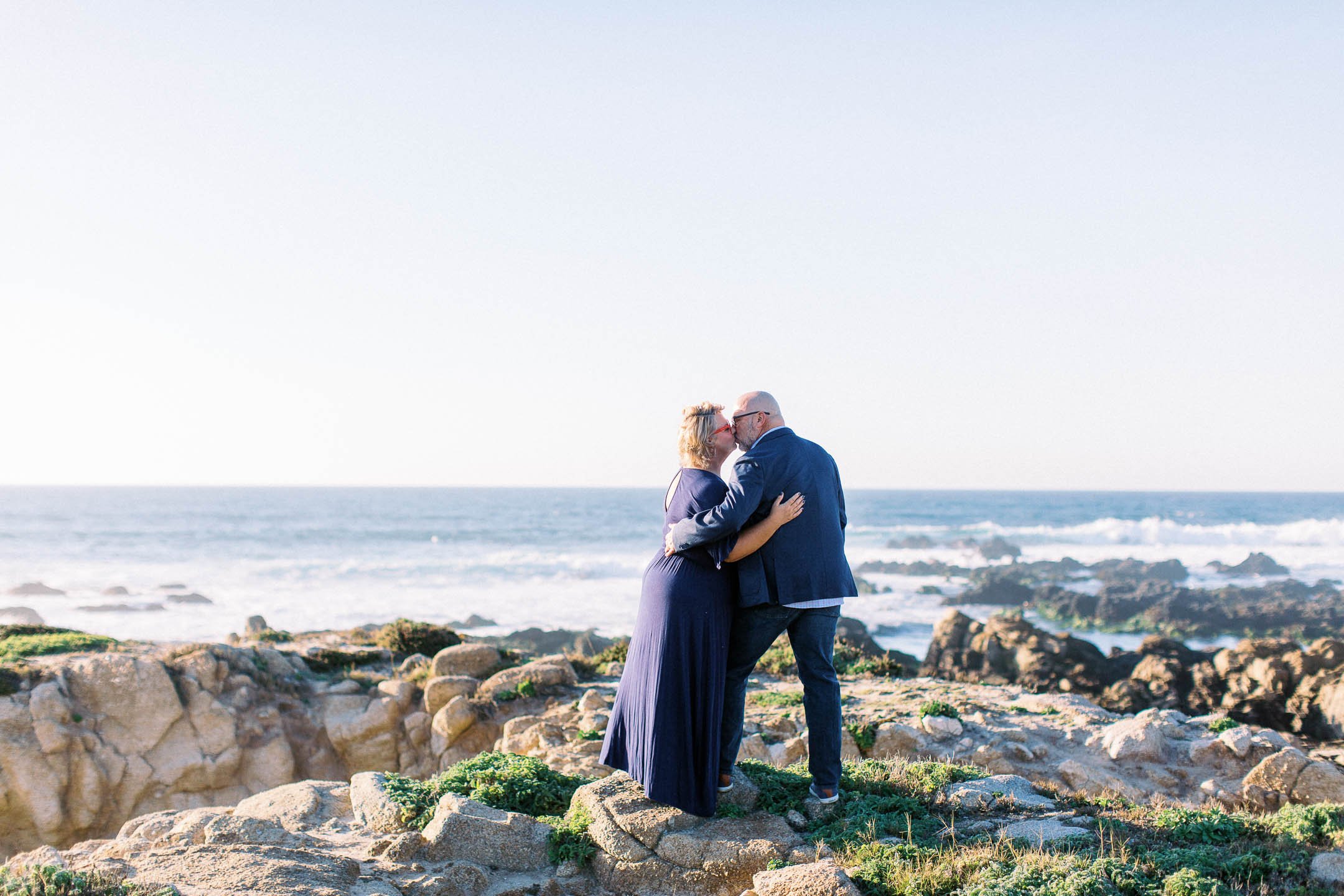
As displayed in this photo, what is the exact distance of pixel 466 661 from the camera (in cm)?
1298

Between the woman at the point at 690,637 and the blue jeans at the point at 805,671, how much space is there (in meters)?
0.14

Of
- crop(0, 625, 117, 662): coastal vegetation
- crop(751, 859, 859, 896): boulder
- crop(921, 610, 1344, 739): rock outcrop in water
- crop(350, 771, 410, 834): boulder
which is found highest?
crop(751, 859, 859, 896): boulder

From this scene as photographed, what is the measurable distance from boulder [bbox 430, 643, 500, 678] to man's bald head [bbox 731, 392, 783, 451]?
874cm

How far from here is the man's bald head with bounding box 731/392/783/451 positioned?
5551 millimetres

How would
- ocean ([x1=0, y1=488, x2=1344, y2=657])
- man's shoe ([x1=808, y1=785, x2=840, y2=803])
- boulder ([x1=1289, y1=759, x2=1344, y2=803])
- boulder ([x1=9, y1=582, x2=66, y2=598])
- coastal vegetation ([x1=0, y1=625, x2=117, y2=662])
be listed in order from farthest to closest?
boulder ([x1=9, y1=582, x2=66, y2=598]), ocean ([x1=0, y1=488, x2=1344, y2=657]), coastal vegetation ([x1=0, y1=625, x2=117, y2=662]), boulder ([x1=1289, y1=759, x2=1344, y2=803]), man's shoe ([x1=808, y1=785, x2=840, y2=803])

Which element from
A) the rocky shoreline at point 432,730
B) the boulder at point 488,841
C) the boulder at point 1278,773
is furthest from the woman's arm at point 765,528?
the boulder at point 1278,773

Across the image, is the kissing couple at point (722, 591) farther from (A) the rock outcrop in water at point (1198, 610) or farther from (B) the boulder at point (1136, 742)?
(A) the rock outcrop in water at point (1198, 610)

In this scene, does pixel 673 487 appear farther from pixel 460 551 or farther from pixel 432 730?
pixel 460 551

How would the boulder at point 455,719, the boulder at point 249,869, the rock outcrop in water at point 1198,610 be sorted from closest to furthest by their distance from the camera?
the boulder at point 249,869 < the boulder at point 455,719 < the rock outcrop in water at point 1198,610

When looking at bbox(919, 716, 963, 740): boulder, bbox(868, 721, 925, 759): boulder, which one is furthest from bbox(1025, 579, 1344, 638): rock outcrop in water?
bbox(868, 721, 925, 759): boulder

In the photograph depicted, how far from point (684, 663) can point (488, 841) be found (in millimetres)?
1831

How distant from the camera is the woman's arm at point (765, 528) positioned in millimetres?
5246

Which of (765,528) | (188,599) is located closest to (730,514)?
(765,528)

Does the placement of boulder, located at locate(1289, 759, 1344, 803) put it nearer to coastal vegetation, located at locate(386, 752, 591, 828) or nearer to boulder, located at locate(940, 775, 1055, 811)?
boulder, located at locate(940, 775, 1055, 811)
